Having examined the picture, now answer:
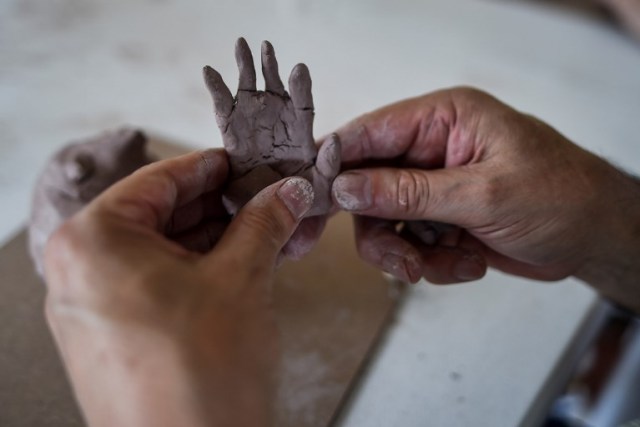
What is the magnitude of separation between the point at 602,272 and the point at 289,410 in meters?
0.73

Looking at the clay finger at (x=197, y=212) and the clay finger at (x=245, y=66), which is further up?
the clay finger at (x=245, y=66)

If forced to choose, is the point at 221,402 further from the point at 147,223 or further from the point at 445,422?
the point at 445,422

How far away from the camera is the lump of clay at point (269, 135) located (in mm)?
895

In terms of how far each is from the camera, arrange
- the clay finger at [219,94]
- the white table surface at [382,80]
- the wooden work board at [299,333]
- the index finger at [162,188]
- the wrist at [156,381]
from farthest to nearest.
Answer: the white table surface at [382,80]
the wooden work board at [299,333]
the clay finger at [219,94]
the index finger at [162,188]
the wrist at [156,381]

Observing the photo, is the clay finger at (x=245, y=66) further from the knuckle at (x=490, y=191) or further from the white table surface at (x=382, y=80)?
the white table surface at (x=382, y=80)

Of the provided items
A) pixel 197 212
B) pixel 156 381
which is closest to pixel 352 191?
pixel 197 212

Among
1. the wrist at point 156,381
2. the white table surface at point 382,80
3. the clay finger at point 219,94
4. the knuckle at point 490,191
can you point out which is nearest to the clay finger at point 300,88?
the clay finger at point 219,94

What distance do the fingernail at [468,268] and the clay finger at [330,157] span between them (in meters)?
0.36

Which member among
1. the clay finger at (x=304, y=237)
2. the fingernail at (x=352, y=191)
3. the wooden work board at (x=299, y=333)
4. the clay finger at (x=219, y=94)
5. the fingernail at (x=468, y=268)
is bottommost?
the wooden work board at (x=299, y=333)

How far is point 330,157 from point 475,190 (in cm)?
27

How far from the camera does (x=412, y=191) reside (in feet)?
3.24

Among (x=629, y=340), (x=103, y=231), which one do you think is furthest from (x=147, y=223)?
(x=629, y=340)

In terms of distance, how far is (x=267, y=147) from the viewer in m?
0.98

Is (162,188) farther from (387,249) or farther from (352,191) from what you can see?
(387,249)
